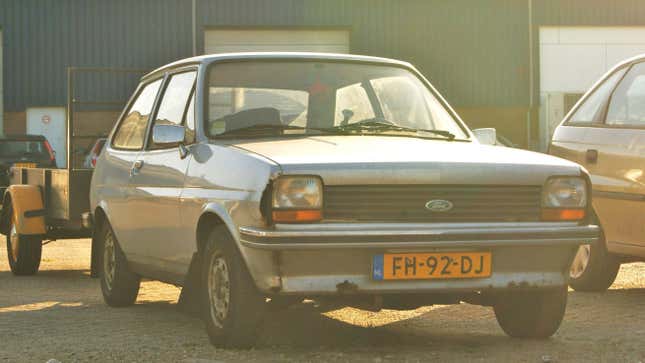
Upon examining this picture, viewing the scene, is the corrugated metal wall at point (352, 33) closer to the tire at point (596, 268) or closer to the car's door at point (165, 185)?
the tire at point (596, 268)

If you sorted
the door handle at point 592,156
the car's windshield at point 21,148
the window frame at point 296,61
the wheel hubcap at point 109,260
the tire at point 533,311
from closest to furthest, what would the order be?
the tire at point 533,311
the window frame at point 296,61
the wheel hubcap at point 109,260
the door handle at point 592,156
the car's windshield at point 21,148

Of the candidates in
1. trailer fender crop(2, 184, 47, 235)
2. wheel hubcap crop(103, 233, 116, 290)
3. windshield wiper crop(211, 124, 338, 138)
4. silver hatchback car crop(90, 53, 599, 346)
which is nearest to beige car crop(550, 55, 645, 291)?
silver hatchback car crop(90, 53, 599, 346)

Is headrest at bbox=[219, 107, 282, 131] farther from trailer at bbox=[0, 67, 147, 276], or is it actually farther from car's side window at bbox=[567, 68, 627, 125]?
trailer at bbox=[0, 67, 147, 276]

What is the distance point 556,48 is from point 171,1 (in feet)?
39.5

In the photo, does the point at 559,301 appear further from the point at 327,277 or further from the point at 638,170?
the point at 638,170

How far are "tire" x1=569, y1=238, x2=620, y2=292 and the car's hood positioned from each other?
2741mm

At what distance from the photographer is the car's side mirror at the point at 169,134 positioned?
6.77 m

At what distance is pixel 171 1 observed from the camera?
122 feet

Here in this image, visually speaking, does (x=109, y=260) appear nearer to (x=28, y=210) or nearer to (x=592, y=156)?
(x=28, y=210)

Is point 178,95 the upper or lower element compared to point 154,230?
upper

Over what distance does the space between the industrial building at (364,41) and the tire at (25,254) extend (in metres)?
24.9

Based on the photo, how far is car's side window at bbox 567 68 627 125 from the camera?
883 cm

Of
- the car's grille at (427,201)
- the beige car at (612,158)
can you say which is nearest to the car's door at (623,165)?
the beige car at (612,158)

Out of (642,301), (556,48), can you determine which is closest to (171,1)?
(556,48)
